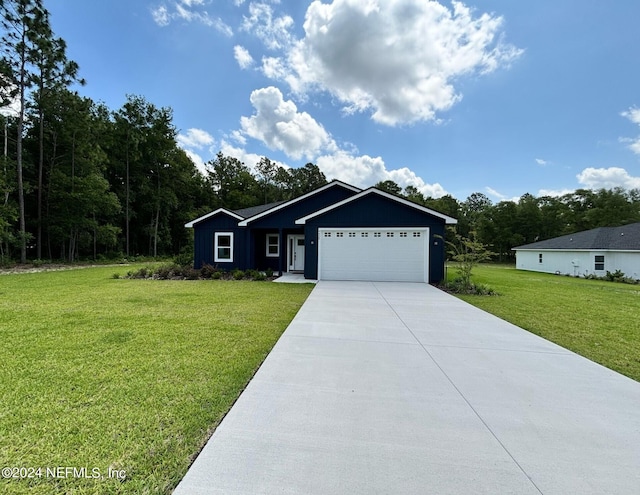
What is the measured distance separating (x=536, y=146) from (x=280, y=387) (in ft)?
76.2

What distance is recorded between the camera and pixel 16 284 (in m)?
9.83

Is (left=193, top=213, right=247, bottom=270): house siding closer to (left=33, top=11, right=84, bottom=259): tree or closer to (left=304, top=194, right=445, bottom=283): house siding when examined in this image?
(left=304, top=194, right=445, bottom=283): house siding

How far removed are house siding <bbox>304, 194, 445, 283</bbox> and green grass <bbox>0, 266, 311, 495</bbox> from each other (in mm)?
5673

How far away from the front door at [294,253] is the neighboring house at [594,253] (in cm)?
2056

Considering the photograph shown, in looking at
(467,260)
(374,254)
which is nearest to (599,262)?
(467,260)

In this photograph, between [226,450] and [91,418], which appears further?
[91,418]

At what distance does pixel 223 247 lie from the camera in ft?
46.1

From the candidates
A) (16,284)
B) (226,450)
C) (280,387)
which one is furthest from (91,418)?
(16,284)

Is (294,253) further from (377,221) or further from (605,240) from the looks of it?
(605,240)

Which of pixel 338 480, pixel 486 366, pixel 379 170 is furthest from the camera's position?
pixel 379 170

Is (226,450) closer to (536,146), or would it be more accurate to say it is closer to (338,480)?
(338,480)

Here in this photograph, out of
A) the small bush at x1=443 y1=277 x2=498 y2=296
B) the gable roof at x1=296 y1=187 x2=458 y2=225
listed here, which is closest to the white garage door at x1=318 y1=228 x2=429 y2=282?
the gable roof at x1=296 y1=187 x2=458 y2=225

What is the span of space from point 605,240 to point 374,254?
2046 centimetres

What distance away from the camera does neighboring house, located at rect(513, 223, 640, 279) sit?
18.4 metres
